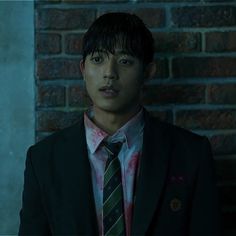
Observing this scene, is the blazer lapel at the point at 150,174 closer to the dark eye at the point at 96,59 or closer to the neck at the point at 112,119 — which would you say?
the neck at the point at 112,119

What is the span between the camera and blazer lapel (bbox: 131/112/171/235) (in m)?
1.87

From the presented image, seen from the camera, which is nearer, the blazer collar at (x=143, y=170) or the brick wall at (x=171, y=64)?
the blazer collar at (x=143, y=170)

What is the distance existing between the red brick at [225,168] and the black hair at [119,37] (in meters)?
0.54

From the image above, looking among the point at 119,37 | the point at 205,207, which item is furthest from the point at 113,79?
the point at 205,207

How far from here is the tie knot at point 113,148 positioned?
76.8 inches

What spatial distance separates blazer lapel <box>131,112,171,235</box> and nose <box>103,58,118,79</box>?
211 mm

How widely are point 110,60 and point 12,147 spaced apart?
0.60 m

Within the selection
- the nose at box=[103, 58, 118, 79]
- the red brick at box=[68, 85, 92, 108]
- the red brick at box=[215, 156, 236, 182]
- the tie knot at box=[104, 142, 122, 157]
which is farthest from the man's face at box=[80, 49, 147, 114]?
the red brick at box=[215, 156, 236, 182]

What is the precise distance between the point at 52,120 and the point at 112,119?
1.10ft

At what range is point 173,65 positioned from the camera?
227 centimetres

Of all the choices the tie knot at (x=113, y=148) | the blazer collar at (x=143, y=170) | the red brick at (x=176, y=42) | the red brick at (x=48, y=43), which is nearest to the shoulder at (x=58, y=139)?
the blazer collar at (x=143, y=170)

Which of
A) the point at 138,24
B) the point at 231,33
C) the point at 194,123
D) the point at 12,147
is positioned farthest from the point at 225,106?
the point at 12,147

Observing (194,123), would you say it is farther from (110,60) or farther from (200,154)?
(110,60)

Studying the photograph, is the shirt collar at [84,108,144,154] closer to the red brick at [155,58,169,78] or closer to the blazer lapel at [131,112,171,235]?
the blazer lapel at [131,112,171,235]
